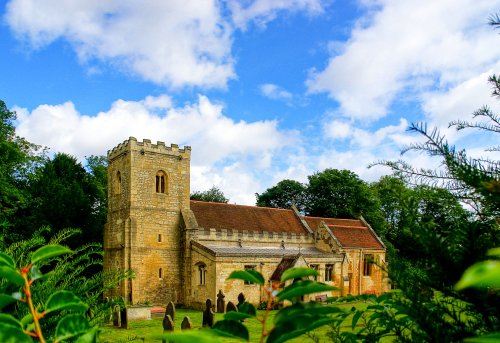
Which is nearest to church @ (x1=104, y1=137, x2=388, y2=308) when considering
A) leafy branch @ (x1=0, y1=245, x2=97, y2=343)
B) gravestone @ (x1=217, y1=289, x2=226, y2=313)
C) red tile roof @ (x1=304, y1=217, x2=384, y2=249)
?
gravestone @ (x1=217, y1=289, x2=226, y2=313)

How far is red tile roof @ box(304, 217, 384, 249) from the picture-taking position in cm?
2908

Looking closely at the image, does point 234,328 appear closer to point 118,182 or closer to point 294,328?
point 294,328

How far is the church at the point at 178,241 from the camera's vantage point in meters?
22.6

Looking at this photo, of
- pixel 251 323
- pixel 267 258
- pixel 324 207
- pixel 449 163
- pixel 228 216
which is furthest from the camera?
pixel 324 207

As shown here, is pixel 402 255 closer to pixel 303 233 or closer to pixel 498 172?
pixel 498 172

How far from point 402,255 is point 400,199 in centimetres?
36

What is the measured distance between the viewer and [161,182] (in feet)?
81.5

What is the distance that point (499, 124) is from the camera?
6.15 ft

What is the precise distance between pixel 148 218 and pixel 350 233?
14696mm

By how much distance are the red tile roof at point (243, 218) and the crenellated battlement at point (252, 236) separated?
2.13ft

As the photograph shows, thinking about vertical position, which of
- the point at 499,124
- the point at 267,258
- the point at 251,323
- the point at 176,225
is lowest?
the point at 251,323

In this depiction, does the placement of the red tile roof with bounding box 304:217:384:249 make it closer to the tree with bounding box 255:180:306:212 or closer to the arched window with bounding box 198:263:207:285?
the arched window with bounding box 198:263:207:285

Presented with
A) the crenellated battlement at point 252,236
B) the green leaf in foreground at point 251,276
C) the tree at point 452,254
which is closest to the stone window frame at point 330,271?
the crenellated battlement at point 252,236

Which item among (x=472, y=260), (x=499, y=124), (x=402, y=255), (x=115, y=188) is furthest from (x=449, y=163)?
(x=115, y=188)
